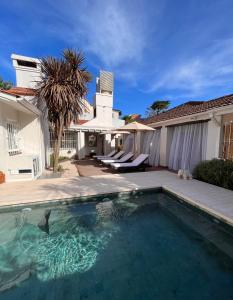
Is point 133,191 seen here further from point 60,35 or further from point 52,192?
point 60,35

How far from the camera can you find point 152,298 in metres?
2.68

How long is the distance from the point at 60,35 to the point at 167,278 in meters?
14.2

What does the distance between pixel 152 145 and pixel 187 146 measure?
4017 millimetres

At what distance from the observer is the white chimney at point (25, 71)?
1308cm

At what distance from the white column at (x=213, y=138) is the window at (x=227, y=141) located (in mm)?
290

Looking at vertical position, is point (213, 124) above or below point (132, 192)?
above

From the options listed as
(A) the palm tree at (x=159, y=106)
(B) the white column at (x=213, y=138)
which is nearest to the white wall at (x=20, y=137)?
(B) the white column at (x=213, y=138)

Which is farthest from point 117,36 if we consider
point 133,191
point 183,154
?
point 133,191

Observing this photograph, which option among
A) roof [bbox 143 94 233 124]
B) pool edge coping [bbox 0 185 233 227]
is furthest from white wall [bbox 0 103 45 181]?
roof [bbox 143 94 233 124]

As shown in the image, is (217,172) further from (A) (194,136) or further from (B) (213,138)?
(A) (194,136)

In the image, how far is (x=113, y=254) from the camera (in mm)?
3764

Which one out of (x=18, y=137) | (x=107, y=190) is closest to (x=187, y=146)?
(x=107, y=190)

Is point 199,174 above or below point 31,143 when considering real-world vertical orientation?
below

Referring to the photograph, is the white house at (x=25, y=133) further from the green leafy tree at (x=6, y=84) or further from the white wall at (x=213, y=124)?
the green leafy tree at (x=6, y=84)
